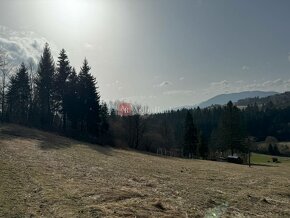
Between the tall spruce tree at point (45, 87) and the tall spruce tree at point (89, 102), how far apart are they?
624 centimetres

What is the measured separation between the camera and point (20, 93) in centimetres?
7369

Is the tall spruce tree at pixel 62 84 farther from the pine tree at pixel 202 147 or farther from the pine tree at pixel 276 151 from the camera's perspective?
the pine tree at pixel 276 151

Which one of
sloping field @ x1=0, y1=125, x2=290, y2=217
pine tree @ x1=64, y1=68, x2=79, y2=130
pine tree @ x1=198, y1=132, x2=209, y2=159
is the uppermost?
pine tree @ x1=64, y1=68, x2=79, y2=130

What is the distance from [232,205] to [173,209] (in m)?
4.27

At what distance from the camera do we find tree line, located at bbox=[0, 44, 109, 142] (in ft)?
225

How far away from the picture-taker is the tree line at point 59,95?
68.6 meters

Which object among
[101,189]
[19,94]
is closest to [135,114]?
[19,94]

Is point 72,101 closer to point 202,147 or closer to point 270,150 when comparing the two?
point 202,147

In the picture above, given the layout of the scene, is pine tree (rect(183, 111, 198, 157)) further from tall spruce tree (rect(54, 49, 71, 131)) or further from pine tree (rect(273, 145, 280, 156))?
pine tree (rect(273, 145, 280, 156))

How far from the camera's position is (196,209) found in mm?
15102

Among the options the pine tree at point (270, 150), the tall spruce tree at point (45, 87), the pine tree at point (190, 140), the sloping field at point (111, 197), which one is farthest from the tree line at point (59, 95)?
the pine tree at point (270, 150)

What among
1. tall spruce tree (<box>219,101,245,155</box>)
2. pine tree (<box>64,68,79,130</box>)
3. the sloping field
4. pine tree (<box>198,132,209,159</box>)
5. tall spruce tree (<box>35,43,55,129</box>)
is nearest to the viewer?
the sloping field

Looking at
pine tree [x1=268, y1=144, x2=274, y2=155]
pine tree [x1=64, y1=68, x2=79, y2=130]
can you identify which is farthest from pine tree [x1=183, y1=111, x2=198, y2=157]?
pine tree [x1=268, y1=144, x2=274, y2=155]

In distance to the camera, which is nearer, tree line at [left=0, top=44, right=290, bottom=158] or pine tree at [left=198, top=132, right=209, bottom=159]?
tree line at [left=0, top=44, right=290, bottom=158]
